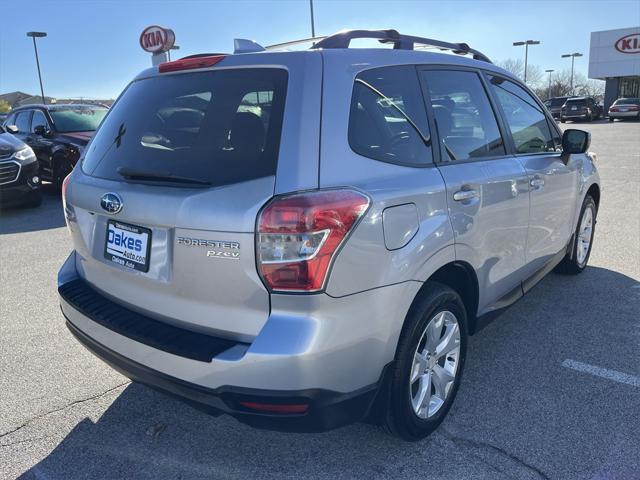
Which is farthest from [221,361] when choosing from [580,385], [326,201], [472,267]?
[580,385]

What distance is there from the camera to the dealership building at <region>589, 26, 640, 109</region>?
4066 centimetres

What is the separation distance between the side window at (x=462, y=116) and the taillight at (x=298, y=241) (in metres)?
0.98

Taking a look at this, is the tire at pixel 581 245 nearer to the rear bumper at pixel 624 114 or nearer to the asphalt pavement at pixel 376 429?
the asphalt pavement at pixel 376 429

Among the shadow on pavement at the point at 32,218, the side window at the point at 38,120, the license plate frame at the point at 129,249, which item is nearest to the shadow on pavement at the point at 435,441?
the license plate frame at the point at 129,249

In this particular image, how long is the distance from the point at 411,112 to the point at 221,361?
1.45 meters

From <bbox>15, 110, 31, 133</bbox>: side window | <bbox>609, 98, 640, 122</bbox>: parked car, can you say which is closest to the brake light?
<bbox>15, 110, 31, 133</bbox>: side window

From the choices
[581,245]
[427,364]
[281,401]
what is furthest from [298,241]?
[581,245]

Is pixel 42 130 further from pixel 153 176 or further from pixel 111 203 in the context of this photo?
pixel 153 176

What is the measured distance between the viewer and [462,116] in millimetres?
2994

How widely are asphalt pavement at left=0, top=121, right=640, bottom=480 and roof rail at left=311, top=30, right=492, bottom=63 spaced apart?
189 cm

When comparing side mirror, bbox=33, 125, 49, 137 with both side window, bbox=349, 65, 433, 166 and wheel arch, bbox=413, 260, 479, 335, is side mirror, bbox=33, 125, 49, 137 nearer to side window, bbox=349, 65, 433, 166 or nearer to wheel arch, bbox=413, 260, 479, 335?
side window, bbox=349, 65, 433, 166

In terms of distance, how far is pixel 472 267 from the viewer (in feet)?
9.26

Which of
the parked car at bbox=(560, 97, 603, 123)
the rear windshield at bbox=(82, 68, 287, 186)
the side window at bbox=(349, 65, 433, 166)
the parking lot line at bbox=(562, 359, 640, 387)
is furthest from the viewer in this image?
the parked car at bbox=(560, 97, 603, 123)

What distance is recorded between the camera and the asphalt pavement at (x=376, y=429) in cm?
248
